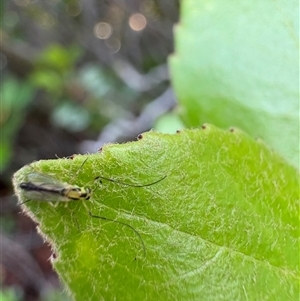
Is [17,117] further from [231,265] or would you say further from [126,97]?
[231,265]

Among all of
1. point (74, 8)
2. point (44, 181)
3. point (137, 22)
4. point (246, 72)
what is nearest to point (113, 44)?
point (137, 22)

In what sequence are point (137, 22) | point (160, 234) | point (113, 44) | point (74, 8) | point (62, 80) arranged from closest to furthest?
1. point (160, 234)
2. point (62, 80)
3. point (137, 22)
4. point (74, 8)
5. point (113, 44)

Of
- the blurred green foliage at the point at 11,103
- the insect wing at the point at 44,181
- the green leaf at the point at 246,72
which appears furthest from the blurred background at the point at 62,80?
the insect wing at the point at 44,181

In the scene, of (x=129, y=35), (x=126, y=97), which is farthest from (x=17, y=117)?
(x=129, y=35)

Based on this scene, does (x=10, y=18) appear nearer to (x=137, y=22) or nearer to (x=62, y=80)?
(x=62, y=80)

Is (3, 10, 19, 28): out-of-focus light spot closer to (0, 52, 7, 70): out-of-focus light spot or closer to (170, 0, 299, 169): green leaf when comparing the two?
(0, 52, 7, 70): out-of-focus light spot

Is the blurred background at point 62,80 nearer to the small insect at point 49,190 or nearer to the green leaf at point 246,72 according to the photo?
the green leaf at point 246,72
